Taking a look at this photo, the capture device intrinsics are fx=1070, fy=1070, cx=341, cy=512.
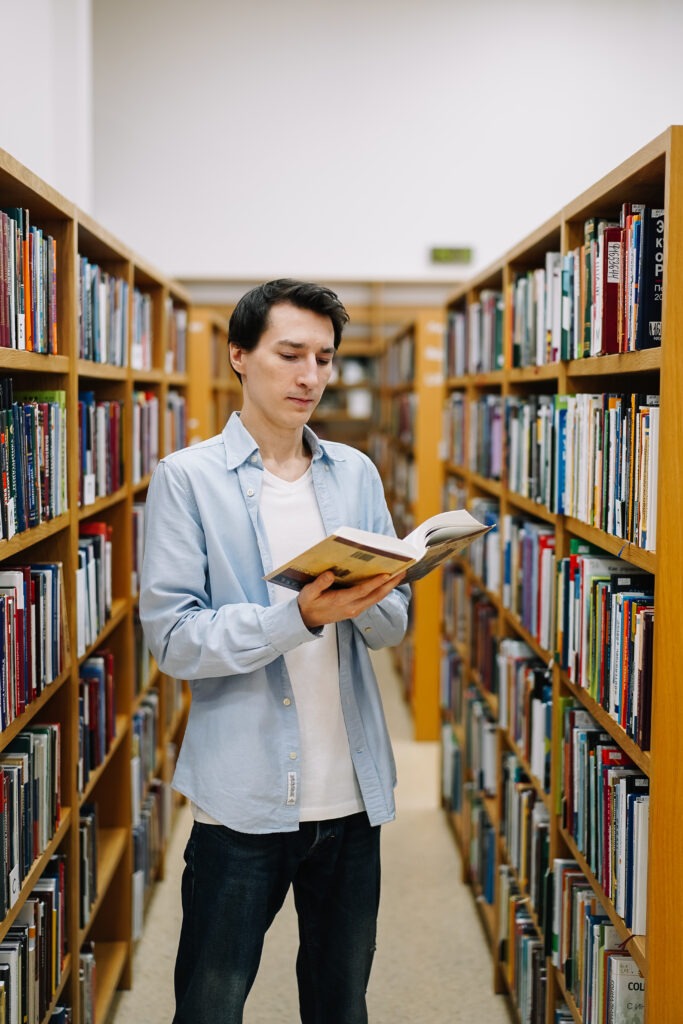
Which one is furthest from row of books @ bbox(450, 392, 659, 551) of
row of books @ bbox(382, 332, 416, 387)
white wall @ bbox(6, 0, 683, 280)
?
white wall @ bbox(6, 0, 683, 280)

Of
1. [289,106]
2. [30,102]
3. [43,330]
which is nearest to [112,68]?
[289,106]

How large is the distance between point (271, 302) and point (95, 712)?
4.19 feet

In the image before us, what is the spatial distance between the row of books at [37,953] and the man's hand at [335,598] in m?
0.81

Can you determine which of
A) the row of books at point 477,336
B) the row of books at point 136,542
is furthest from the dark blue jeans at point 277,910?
the row of books at point 477,336

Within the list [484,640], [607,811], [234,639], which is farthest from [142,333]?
[607,811]

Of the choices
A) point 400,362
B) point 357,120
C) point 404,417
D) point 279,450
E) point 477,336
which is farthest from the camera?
point 357,120

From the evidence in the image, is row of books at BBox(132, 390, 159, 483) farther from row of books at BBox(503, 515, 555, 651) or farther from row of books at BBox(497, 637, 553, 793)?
row of books at BBox(497, 637, 553, 793)

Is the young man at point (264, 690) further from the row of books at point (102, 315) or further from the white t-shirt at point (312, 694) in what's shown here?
the row of books at point (102, 315)

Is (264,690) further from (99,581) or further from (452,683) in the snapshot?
(452,683)

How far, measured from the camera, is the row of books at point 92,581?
244 cm

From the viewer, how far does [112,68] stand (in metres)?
7.58

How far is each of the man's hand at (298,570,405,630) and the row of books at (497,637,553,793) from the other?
907 mm

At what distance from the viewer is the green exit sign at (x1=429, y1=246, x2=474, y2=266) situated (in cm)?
773

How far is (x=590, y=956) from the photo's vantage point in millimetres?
2035
